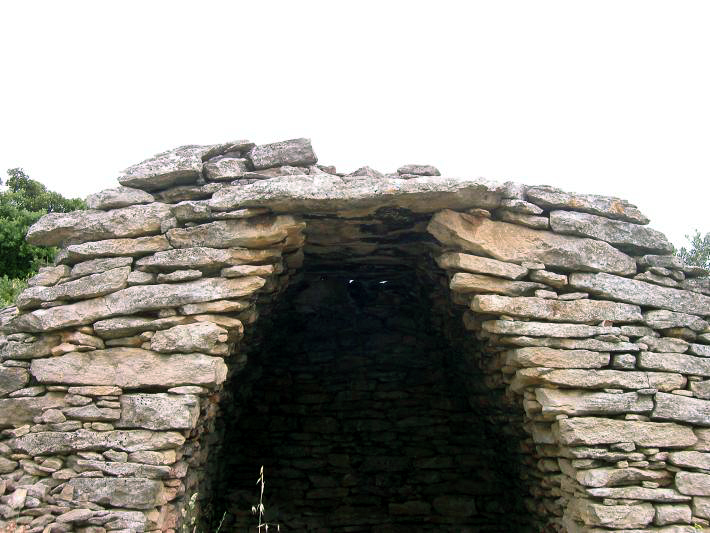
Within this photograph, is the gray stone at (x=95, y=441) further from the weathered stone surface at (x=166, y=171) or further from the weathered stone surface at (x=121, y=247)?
the weathered stone surface at (x=166, y=171)

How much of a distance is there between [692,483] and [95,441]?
12.7 ft

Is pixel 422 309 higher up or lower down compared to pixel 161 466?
higher up

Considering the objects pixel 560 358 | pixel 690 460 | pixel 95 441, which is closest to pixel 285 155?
pixel 95 441

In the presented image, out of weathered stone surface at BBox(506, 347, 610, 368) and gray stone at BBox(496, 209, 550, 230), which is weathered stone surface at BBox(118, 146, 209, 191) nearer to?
gray stone at BBox(496, 209, 550, 230)

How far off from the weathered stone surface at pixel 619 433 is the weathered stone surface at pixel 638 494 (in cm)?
29

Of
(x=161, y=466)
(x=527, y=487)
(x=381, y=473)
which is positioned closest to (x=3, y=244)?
(x=381, y=473)

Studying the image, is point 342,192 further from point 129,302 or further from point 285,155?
point 129,302

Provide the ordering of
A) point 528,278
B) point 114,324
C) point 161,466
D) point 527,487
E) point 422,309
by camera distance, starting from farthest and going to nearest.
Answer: point 422,309
point 527,487
point 528,278
point 114,324
point 161,466

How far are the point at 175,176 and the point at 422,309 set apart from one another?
3569 mm

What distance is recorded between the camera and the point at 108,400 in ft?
13.5

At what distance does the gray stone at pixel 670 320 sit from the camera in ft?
15.1

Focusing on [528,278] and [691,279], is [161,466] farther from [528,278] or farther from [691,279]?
[691,279]

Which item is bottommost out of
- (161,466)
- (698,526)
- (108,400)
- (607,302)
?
(698,526)

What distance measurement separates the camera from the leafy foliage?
11.3 m
